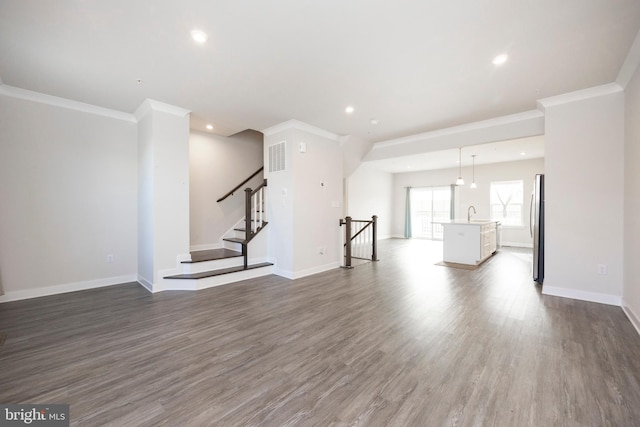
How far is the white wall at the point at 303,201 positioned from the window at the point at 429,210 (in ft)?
20.6

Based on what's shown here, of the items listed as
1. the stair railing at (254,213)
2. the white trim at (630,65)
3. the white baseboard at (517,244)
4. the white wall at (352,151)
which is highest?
the white trim at (630,65)

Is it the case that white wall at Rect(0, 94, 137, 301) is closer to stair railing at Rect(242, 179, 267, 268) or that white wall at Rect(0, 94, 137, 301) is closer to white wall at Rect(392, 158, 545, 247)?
stair railing at Rect(242, 179, 267, 268)

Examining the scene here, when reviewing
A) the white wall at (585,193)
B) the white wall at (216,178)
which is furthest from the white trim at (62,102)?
the white wall at (585,193)

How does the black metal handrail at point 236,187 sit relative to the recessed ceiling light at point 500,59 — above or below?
below

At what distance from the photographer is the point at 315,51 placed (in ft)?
8.37

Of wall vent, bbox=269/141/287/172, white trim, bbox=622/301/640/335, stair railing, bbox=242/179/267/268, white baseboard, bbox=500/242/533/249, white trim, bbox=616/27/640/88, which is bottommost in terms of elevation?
white trim, bbox=622/301/640/335

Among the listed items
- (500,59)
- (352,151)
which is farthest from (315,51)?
(352,151)

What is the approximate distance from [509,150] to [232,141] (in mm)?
6857

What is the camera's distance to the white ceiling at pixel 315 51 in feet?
6.69

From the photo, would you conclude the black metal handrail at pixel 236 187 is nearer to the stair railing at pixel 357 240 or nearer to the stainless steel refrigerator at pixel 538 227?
the stair railing at pixel 357 240

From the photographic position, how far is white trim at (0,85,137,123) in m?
3.38

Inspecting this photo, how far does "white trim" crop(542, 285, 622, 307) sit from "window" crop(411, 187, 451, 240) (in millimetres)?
6372

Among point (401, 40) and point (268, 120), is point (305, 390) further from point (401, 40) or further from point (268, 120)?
point (268, 120)

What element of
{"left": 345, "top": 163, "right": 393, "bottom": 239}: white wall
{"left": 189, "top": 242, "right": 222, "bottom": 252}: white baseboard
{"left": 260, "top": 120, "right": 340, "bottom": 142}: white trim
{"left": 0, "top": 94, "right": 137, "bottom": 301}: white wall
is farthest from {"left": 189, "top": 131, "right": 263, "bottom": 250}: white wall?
{"left": 345, "top": 163, "right": 393, "bottom": 239}: white wall
